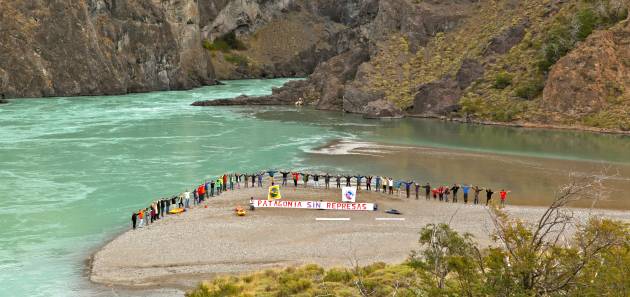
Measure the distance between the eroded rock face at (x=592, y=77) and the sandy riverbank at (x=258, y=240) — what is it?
53421 millimetres

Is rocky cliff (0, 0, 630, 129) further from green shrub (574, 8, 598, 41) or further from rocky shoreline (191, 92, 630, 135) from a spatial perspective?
rocky shoreline (191, 92, 630, 135)

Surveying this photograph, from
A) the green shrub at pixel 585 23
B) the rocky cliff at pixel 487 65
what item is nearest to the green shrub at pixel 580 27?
the green shrub at pixel 585 23

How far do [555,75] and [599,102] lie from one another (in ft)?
26.5

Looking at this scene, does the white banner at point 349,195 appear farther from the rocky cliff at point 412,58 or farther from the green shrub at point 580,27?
the green shrub at point 580,27

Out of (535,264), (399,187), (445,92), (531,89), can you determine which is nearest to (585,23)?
(531,89)

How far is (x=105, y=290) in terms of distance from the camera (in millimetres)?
32312

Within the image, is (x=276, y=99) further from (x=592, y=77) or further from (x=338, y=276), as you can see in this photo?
(x=338, y=276)

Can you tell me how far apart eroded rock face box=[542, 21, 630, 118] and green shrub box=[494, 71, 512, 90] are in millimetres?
9704

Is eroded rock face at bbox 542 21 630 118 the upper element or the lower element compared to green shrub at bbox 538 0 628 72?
lower

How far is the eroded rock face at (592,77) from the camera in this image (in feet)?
320

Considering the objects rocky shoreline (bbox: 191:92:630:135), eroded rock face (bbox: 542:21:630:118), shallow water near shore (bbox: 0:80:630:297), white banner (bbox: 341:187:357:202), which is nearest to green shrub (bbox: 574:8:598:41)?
eroded rock face (bbox: 542:21:630:118)

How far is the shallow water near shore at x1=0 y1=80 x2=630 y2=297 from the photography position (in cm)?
4181

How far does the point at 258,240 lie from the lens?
40.8m

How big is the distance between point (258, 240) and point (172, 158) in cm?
3465
